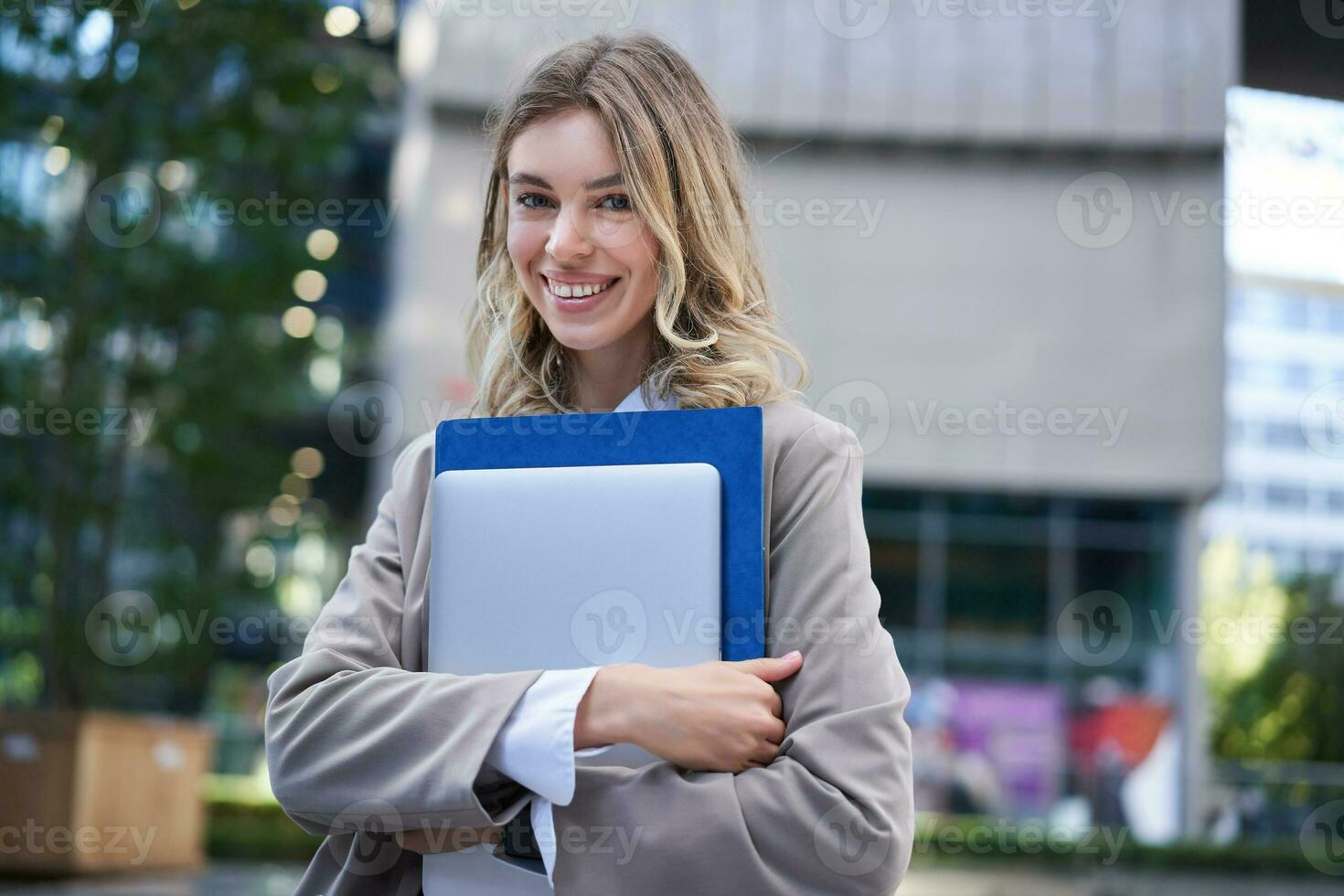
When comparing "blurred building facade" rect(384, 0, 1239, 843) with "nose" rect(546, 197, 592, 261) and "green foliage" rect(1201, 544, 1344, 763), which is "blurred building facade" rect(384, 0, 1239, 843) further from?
"nose" rect(546, 197, 592, 261)

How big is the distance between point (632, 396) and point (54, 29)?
6868 millimetres

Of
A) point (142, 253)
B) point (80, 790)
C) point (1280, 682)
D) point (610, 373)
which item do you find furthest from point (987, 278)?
point (1280, 682)

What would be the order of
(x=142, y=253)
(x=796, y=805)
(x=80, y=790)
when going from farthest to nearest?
(x=142, y=253) < (x=80, y=790) < (x=796, y=805)

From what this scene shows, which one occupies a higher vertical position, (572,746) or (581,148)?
(581,148)

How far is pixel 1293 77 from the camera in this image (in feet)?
22.3

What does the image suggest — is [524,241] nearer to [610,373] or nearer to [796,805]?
[610,373]

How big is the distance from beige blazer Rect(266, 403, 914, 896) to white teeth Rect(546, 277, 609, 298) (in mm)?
327

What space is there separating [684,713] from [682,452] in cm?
32

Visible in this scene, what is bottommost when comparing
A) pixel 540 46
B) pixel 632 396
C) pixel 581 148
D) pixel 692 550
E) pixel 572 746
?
pixel 572 746

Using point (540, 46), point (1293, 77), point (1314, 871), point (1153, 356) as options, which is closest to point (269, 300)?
point (1293, 77)

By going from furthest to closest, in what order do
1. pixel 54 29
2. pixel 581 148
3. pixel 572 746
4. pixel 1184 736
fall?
pixel 1184 736
pixel 54 29
pixel 581 148
pixel 572 746

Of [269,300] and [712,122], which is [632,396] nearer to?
[712,122]

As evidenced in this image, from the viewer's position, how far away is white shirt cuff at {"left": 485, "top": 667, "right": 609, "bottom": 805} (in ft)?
4.96

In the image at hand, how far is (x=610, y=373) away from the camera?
2.03 meters
